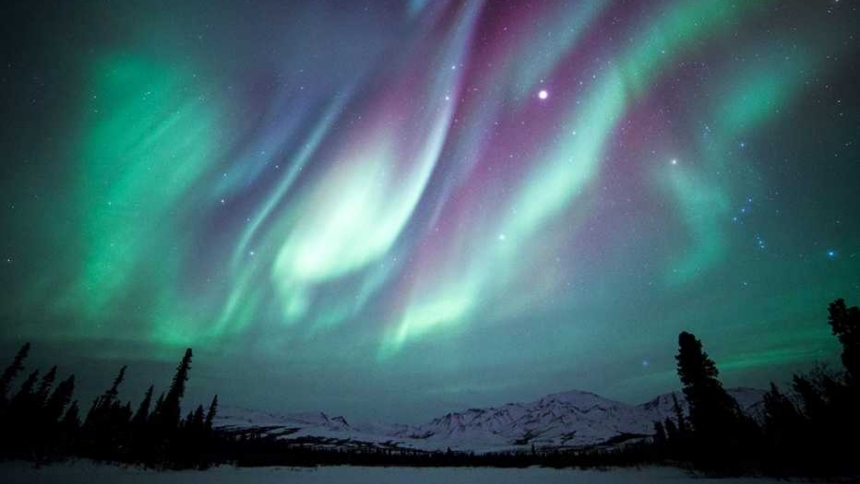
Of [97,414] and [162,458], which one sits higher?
[97,414]

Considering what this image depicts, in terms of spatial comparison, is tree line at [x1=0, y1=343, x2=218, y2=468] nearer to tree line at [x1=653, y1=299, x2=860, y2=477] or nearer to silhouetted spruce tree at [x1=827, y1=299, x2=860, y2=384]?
tree line at [x1=653, y1=299, x2=860, y2=477]

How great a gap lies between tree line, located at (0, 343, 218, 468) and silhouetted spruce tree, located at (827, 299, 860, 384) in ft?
254

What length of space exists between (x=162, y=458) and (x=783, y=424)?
85.5 meters

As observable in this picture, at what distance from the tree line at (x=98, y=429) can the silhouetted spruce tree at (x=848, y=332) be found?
254 ft

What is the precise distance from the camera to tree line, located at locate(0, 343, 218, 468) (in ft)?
166

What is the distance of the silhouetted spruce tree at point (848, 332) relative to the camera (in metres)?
39.3

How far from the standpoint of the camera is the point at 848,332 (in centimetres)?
3997

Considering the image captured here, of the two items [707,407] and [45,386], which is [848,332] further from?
[45,386]

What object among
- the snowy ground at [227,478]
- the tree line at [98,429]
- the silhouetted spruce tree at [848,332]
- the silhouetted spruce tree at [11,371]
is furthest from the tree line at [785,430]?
the silhouetted spruce tree at [11,371]

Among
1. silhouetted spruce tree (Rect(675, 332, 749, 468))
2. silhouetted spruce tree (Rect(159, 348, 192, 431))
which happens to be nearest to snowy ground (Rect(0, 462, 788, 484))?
silhouetted spruce tree (Rect(675, 332, 749, 468))

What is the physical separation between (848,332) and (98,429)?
106m

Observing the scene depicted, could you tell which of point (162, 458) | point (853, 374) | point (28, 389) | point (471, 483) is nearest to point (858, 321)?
point (853, 374)

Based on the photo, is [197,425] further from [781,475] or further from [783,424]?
[783,424]

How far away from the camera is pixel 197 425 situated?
209ft
